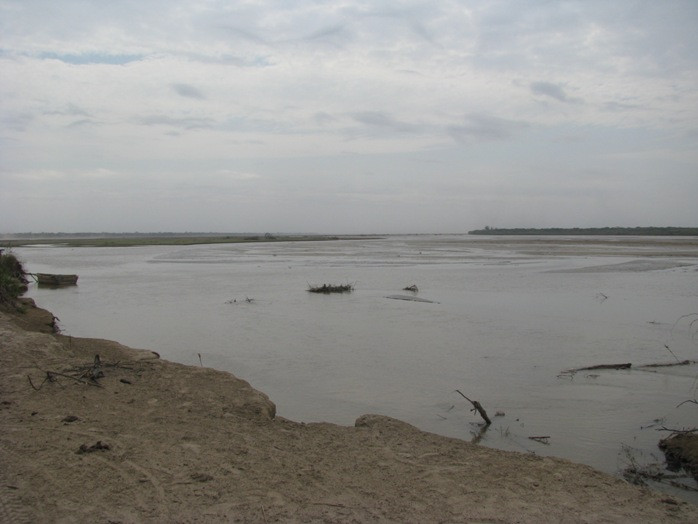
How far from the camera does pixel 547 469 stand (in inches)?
222

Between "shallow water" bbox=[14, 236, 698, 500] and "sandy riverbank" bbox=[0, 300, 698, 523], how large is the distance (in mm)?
1238

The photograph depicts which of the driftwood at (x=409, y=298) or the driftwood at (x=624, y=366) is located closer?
the driftwood at (x=624, y=366)

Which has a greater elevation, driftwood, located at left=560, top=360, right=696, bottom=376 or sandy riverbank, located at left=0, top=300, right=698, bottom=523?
sandy riverbank, located at left=0, top=300, right=698, bottom=523

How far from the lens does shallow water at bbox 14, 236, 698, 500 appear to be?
25.9ft

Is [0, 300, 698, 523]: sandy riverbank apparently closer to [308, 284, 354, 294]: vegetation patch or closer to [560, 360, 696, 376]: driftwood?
[560, 360, 696, 376]: driftwood

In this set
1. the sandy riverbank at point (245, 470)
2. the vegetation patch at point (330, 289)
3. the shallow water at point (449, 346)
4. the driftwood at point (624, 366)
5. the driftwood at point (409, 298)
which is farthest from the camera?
the vegetation patch at point (330, 289)

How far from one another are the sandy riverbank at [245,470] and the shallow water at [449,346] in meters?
1.24

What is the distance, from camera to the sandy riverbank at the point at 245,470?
452 centimetres

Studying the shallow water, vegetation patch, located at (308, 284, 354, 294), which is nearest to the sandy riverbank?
the shallow water

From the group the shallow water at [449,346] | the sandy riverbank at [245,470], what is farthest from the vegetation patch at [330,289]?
the sandy riverbank at [245,470]

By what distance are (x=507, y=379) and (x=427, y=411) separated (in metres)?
2.41

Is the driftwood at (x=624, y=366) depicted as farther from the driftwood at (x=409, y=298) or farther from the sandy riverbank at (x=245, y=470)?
the driftwood at (x=409, y=298)

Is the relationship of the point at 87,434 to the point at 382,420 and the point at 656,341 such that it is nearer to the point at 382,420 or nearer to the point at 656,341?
the point at 382,420

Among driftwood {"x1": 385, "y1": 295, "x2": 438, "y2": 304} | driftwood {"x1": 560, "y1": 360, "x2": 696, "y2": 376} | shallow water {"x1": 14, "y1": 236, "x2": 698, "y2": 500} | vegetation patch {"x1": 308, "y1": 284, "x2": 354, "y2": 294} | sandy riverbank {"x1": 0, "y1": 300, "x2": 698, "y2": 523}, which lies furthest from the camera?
vegetation patch {"x1": 308, "y1": 284, "x2": 354, "y2": 294}
